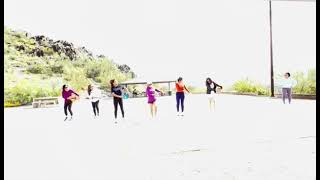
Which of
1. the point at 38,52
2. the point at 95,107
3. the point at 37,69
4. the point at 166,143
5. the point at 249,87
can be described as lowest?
the point at 166,143

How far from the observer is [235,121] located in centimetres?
319

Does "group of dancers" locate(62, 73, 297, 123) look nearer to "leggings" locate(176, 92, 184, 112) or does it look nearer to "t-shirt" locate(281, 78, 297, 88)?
"leggings" locate(176, 92, 184, 112)

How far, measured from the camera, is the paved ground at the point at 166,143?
2652 millimetres

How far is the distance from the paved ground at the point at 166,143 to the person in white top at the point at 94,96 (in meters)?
0.04

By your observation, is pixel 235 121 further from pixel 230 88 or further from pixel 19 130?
pixel 19 130

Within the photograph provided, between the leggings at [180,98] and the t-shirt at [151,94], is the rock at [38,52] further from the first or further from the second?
the leggings at [180,98]

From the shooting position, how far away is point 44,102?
107 inches

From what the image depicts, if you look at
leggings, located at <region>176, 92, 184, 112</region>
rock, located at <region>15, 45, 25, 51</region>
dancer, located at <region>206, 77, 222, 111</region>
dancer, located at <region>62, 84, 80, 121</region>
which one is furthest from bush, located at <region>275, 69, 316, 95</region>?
rock, located at <region>15, 45, 25, 51</region>

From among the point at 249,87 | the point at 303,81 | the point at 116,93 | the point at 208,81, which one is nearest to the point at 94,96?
the point at 116,93

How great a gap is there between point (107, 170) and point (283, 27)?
5.67 feet

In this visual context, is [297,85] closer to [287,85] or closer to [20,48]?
[287,85]

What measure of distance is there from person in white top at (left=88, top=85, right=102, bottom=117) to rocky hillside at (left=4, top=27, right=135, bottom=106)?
0.16 feet

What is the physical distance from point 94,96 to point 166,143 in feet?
1.99

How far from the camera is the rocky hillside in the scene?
2.56 meters
